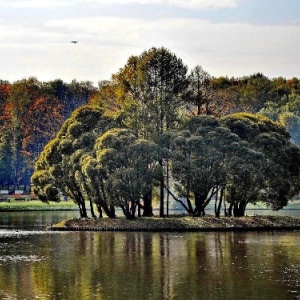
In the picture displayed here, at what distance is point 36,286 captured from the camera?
38.7 meters

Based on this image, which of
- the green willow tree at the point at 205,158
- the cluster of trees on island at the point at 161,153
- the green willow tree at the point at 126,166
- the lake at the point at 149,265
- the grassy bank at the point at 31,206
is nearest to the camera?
the lake at the point at 149,265

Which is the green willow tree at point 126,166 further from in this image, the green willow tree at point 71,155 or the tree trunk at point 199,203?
the tree trunk at point 199,203

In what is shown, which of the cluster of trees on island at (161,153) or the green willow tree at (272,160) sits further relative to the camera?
the green willow tree at (272,160)

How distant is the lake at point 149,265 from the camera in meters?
37.1

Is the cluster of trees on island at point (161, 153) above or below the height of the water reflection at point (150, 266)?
above

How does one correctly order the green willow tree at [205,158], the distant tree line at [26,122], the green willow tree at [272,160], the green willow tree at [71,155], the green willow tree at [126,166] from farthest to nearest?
the distant tree line at [26,122], the green willow tree at [272,160], the green willow tree at [71,155], the green willow tree at [205,158], the green willow tree at [126,166]

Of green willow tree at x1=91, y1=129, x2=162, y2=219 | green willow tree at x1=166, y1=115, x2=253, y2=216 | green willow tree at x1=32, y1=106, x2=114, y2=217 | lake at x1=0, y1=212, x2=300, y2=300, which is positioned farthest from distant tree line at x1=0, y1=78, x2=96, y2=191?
lake at x1=0, y1=212, x2=300, y2=300

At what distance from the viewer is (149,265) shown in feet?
153

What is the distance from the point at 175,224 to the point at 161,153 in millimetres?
5715

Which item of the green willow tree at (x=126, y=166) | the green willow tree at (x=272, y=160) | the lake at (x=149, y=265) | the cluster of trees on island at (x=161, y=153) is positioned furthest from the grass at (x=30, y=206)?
the lake at (x=149, y=265)

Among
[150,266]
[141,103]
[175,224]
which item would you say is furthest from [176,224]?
[150,266]

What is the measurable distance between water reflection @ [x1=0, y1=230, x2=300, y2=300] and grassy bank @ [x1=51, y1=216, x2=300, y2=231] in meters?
3.88

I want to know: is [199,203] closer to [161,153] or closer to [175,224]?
[175,224]

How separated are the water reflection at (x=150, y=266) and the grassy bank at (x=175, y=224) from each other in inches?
153
